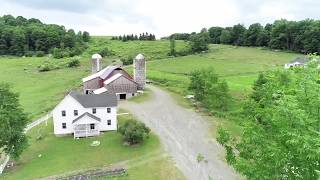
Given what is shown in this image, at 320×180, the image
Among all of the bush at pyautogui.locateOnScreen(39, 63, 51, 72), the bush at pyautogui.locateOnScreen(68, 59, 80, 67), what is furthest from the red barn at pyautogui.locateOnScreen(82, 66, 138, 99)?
the bush at pyautogui.locateOnScreen(68, 59, 80, 67)

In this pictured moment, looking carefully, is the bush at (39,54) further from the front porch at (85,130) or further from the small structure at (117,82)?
the front porch at (85,130)

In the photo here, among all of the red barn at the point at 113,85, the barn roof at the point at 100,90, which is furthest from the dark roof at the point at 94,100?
the red barn at the point at 113,85

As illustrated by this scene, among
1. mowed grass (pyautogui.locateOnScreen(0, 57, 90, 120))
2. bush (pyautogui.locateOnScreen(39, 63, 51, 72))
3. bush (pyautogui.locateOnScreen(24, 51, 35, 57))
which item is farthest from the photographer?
bush (pyautogui.locateOnScreen(24, 51, 35, 57))

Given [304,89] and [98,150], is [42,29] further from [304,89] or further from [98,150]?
[304,89]

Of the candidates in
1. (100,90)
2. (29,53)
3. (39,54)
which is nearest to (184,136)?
(100,90)

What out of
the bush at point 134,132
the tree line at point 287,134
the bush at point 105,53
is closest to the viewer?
the tree line at point 287,134

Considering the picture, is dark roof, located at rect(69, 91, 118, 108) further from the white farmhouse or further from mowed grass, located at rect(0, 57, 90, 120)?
mowed grass, located at rect(0, 57, 90, 120)
